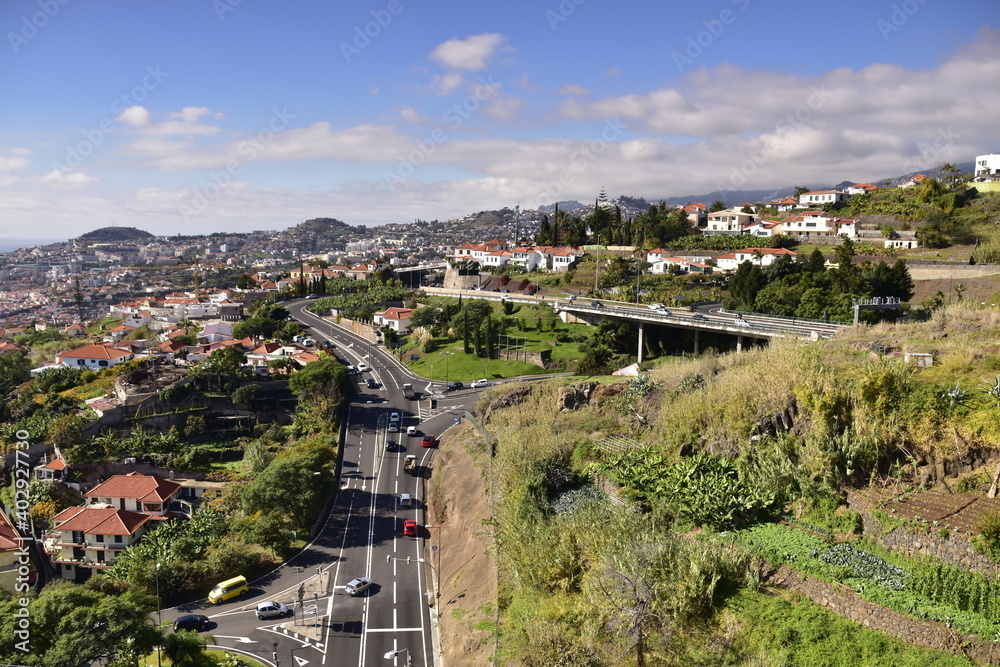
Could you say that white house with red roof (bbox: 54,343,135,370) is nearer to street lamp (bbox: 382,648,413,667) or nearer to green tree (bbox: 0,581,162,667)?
green tree (bbox: 0,581,162,667)

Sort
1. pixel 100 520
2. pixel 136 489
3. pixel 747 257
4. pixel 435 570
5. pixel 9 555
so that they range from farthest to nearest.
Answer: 1. pixel 747 257
2. pixel 136 489
3. pixel 100 520
4. pixel 9 555
5. pixel 435 570

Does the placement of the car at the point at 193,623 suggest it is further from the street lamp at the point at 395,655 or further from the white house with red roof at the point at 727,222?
the white house with red roof at the point at 727,222

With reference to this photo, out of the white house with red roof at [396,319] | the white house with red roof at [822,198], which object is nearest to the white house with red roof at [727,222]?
the white house with red roof at [822,198]

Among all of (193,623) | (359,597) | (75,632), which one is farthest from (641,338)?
(75,632)

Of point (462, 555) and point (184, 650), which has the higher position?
point (462, 555)

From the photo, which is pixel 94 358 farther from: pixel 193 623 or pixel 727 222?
pixel 727 222
